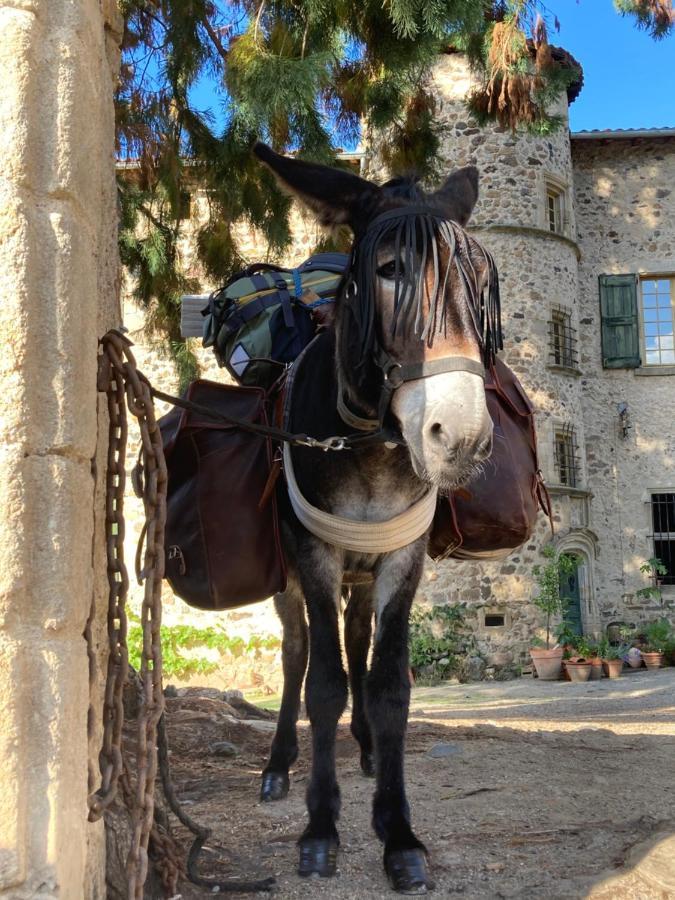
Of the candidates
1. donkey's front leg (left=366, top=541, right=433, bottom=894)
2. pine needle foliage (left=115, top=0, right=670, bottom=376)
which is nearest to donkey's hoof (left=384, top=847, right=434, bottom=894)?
donkey's front leg (left=366, top=541, right=433, bottom=894)

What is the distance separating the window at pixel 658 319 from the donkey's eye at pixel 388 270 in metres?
16.7

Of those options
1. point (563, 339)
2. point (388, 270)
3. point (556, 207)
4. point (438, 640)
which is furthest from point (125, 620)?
point (556, 207)

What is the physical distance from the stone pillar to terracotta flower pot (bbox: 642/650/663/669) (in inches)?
590

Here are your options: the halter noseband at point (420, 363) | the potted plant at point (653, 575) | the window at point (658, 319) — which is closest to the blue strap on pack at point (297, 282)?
the halter noseband at point (420, 363)

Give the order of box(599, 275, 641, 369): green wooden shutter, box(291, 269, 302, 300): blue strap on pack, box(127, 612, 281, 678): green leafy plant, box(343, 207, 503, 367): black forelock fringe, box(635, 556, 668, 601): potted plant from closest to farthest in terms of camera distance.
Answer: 1. box(343, 207, 503, 367): black forelock fringe
2. box(291, 269, 302, 300): blue strap on pack
3. box(127, 612, 281, 678): green leafy plant
4. box(635, 556, 668, 601): potted plant
5. box(599, 275, 641, 369): green wooden shutter

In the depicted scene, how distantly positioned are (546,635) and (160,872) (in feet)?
44.8

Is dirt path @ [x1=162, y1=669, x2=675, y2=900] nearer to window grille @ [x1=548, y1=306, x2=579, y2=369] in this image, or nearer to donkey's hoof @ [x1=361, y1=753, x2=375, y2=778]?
donkey's hoof @ [x1=361, y1=753, x2=375, y2=778]

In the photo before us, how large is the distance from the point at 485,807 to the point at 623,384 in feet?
50.9

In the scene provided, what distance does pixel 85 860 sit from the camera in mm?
2242

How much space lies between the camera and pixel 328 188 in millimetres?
3232

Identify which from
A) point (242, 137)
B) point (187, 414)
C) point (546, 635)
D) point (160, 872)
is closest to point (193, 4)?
point (242, 137)

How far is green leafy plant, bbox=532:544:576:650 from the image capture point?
15547 millimetres

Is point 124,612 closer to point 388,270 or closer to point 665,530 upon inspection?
point 388,270

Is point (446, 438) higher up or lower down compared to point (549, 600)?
higher up
